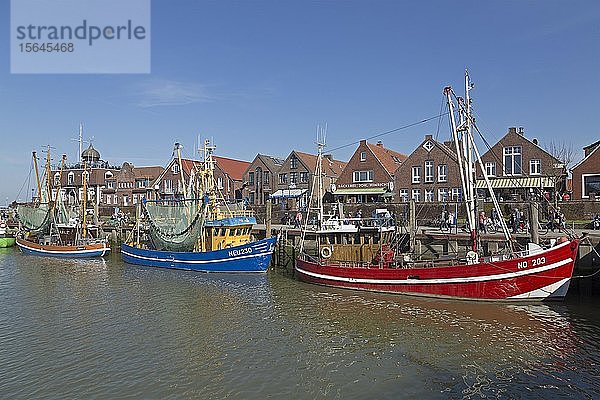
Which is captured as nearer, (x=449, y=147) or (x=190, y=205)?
(x=190, y=205)

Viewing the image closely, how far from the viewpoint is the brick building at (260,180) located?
70500mm

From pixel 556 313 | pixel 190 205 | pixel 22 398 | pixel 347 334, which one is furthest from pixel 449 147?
pixel 22 398

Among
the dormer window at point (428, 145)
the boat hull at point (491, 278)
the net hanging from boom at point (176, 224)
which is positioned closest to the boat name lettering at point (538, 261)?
the boat hull at point (491, 278)

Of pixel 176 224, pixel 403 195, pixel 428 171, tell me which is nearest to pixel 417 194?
pixel 403 195

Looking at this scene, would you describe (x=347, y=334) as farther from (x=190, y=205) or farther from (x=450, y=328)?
(x=190, y=205)

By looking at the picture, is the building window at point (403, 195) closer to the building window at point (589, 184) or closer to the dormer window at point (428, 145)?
the dormer window at point (428, 145)

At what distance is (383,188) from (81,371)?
47098 millimetres

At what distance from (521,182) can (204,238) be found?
31.9 meters

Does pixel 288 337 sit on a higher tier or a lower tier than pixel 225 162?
lower

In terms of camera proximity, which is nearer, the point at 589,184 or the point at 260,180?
the point at 589,184

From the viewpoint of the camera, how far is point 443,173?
5522cm

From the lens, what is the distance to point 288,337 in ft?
62.9

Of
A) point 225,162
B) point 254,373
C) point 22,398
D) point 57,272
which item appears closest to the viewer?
point 22,398

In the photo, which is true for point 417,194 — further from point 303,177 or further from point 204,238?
point 204,238
